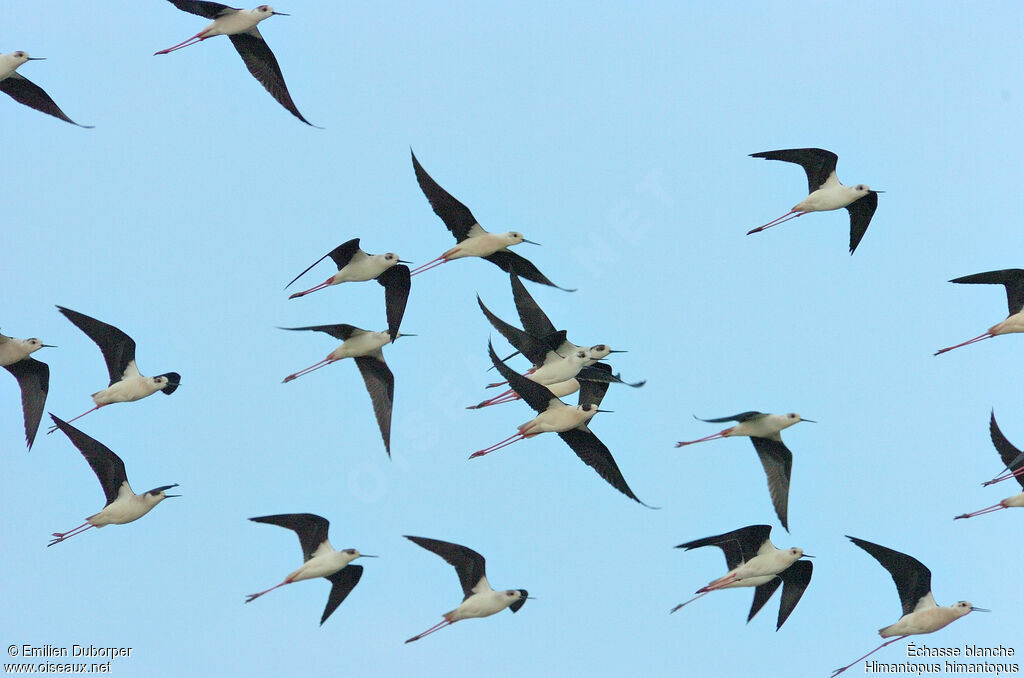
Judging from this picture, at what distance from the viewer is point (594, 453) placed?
17.3 m

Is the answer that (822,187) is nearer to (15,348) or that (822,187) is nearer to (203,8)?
(203,8)

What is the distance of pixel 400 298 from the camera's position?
1994 cm

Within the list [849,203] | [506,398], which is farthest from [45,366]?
[849,203]

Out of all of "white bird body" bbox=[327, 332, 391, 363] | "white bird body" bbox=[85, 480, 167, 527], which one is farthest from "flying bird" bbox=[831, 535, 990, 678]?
"white bird body" bbox=[85, 480, 167, 527]

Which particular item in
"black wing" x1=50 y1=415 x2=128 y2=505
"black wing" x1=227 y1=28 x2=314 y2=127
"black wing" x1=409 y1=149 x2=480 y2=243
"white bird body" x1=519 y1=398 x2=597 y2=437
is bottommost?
"white bird body" x1=519 y1=398 x2=597 y2=437

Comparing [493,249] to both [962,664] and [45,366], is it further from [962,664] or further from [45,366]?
[962,664]

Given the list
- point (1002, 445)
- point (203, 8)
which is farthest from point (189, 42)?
point (1002, 445)

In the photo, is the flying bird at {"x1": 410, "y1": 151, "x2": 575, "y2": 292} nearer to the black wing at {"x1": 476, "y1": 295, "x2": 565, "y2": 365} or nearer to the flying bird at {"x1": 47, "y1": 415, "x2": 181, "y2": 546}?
the black wing at {"x1": 476, "y1": 295, "x2": 565, "y2": 365}

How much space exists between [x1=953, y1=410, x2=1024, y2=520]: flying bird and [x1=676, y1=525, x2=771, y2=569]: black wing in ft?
8.16

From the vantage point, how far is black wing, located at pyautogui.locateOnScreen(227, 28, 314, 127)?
63.1 feet

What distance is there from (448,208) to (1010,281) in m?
6.93

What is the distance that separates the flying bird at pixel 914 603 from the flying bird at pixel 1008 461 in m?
1.07

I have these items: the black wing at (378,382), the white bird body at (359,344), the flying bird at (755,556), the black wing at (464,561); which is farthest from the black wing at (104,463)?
the flying bird at (755,556)

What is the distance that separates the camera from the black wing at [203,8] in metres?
18.4
